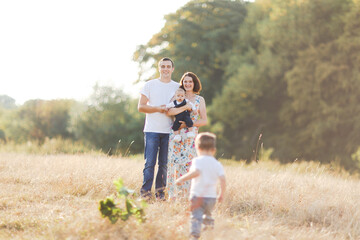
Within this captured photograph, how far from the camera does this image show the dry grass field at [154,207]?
381cm

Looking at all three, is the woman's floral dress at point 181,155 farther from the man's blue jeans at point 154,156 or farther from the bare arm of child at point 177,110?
the bare arm of child at point 177,110

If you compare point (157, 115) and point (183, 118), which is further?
point (157, 115)

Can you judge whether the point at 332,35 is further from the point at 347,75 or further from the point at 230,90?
the point at 230,90

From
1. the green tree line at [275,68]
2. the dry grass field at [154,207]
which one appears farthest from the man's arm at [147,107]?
the green tree line at [275,68]

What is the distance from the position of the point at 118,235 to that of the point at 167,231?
47 cm

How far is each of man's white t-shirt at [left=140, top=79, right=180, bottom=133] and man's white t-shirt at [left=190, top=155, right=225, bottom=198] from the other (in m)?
1.89

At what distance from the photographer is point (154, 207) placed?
4.77 m

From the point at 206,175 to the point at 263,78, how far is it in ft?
55.3

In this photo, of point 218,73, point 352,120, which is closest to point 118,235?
point 352,120

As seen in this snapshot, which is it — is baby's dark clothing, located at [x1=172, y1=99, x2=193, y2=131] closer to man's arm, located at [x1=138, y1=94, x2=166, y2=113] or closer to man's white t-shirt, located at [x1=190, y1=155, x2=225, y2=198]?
man's arm, located at [x1=138, y1=94, x2=166, y2=113]

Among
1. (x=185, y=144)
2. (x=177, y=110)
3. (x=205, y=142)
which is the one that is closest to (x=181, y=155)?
(x=185, y=144)

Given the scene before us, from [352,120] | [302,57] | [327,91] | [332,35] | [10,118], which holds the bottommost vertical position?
[10,118]

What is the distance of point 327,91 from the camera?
18.0 m

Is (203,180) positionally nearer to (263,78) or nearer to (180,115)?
(180,115)
